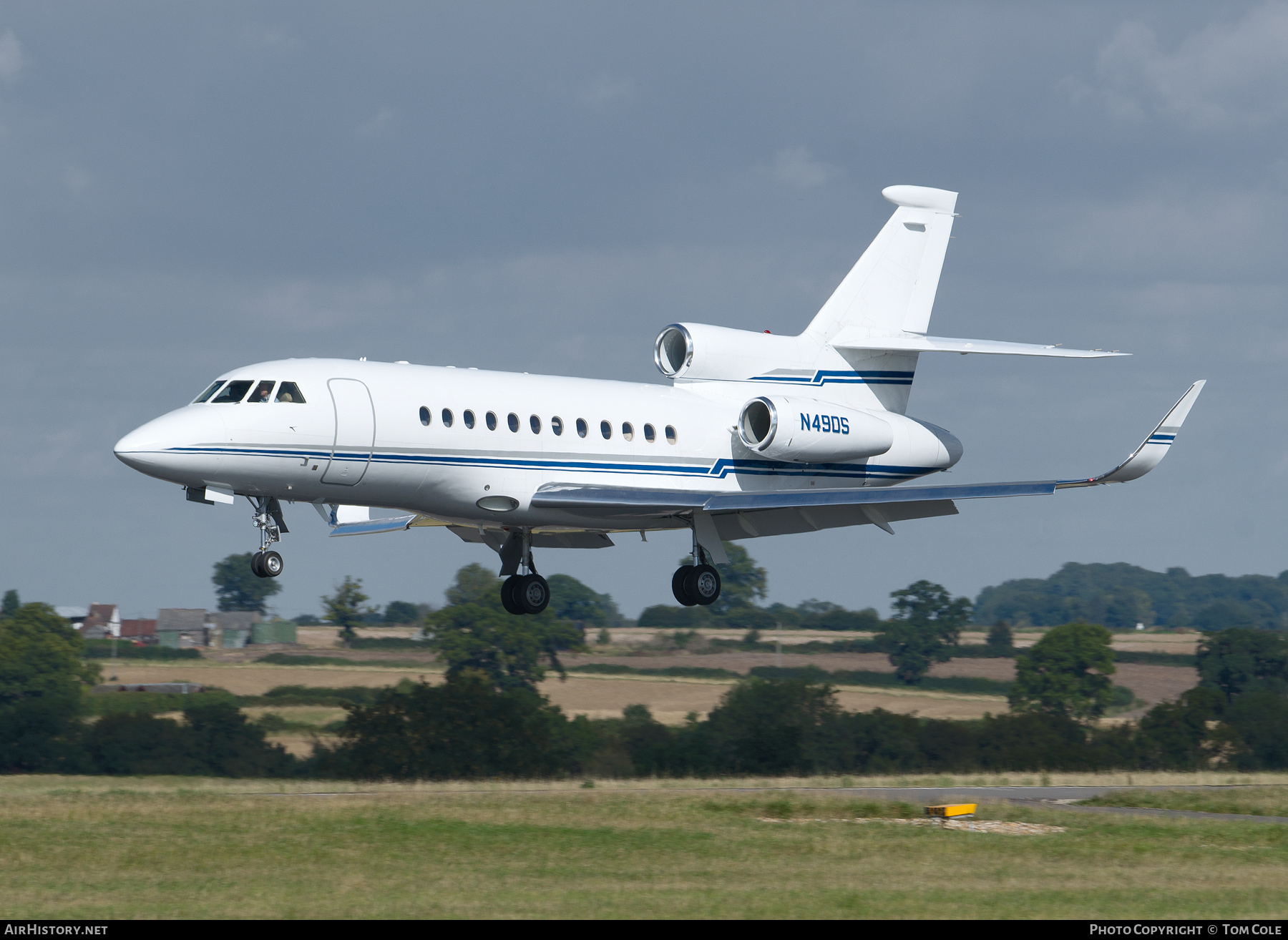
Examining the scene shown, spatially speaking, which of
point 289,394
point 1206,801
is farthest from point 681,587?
point 1206,801

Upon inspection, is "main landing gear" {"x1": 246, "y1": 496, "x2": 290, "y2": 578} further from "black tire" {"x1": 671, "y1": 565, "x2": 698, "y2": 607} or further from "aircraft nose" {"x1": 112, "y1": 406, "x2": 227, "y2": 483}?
"black tire" {"x1": 671, "y1": 565, "x2": 698, "y2": 607}

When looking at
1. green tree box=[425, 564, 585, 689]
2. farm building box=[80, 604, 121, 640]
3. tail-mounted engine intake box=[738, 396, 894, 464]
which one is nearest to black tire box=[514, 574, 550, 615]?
tail-mounted engine intake box=[738, 396, 894, 464]

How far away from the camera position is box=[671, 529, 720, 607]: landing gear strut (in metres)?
31.0

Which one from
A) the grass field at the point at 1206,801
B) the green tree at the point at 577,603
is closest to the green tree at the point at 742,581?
the green tree at the point at 577,603

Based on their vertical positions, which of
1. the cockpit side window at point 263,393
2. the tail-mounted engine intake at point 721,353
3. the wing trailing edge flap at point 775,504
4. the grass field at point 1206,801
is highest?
the tail-mounted engine intake at point 721,353

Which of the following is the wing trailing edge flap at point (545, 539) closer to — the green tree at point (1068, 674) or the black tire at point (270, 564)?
the black tire at point (270, 564)

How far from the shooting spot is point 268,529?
25812mm

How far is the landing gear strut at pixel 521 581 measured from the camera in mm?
30016

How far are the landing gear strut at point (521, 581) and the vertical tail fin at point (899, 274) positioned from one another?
818 centimetres

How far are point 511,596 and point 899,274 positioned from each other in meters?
11.9

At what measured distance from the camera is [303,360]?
2580cm

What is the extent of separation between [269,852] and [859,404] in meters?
15.6

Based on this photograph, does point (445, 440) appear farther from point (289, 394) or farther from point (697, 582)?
point (697, 582)
